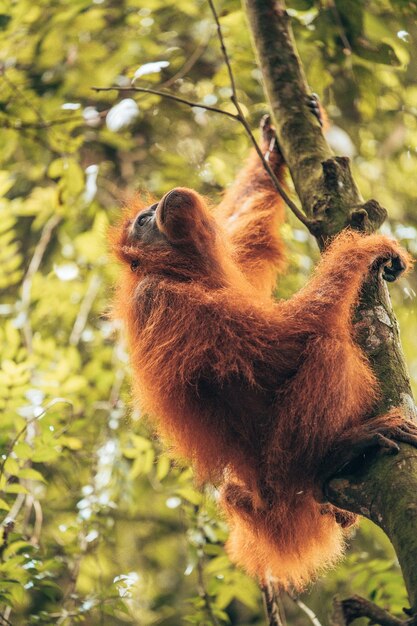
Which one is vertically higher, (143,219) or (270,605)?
(143,219)

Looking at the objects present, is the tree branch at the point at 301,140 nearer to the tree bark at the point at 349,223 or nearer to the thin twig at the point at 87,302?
the tree bark at the point at 349,223

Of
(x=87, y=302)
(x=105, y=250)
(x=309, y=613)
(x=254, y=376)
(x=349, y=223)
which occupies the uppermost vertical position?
(x=349, y=223)

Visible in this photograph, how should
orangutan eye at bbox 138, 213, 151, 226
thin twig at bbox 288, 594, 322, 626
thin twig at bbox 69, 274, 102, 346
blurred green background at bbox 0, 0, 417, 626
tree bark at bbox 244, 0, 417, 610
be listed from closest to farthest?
tree bark at bbox 244, 0, 417, 610, thin twig at bbox 288, 594, 322, 626, blurred green background at bbox 0, 0, 417, 626, orangutan eye at bbox 138, 213, 151, 226, thin twig at bbox 69, 274, 102, 346

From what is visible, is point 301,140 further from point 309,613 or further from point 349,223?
point 309,613

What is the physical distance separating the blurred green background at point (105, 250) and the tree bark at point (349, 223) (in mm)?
463

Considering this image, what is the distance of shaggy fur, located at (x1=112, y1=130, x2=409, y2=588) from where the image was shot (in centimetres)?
255

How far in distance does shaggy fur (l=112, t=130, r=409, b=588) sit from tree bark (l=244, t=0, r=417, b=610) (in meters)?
0.08

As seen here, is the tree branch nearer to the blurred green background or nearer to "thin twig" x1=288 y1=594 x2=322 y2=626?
the blurred green background

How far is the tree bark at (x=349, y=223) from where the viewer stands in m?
1.89

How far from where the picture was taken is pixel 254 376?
2758mm

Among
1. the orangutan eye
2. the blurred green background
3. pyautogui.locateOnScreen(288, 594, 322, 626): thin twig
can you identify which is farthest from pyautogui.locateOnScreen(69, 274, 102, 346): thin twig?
pyautogui.locateOnScreen(288, 594, 322, 626): thin twig

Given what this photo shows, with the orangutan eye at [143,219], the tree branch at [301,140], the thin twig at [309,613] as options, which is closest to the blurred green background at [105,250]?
the thin twig at [309,613]

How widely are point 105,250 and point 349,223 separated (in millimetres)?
2240

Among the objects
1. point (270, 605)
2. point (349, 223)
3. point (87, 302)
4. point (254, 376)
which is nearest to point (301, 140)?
point (349, 223)
